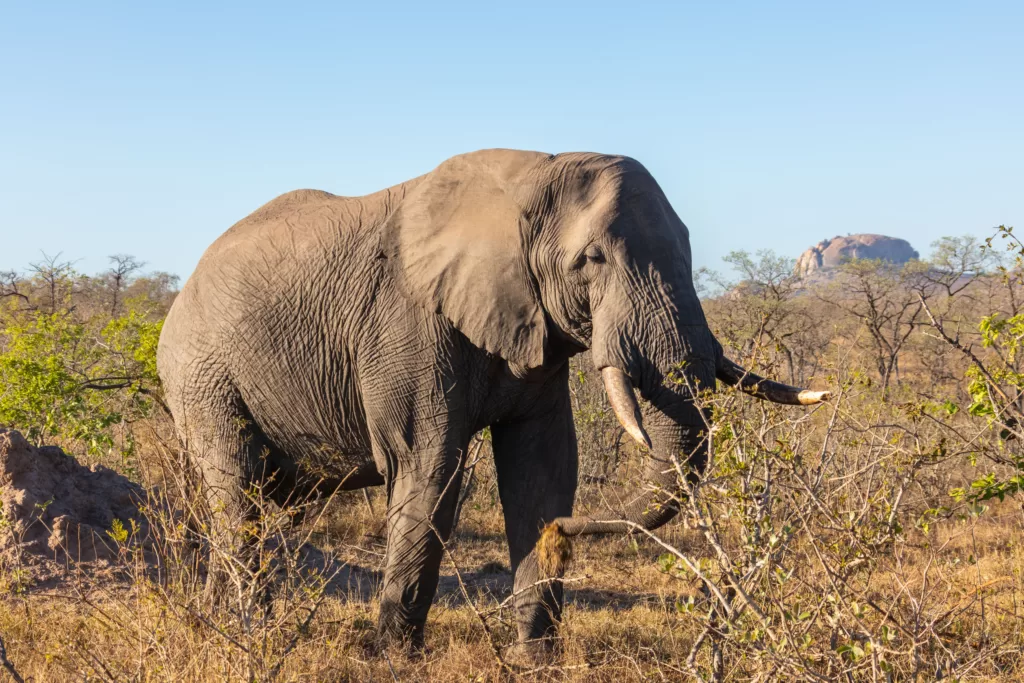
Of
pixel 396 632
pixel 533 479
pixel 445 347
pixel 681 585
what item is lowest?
pixel 681 585

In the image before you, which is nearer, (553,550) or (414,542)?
(553,550)

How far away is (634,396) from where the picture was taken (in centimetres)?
507

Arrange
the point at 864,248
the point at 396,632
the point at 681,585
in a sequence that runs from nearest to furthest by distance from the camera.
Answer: the point at 396,632
the point at 681,585
the point at 864,248

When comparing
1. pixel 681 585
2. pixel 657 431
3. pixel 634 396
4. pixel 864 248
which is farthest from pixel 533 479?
pixel 864 248

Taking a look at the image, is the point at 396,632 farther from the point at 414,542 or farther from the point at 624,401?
the point at 624,401

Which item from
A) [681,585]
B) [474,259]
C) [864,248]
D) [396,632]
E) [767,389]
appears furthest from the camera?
[864,248]

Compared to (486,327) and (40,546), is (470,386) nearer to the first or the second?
(486,327)

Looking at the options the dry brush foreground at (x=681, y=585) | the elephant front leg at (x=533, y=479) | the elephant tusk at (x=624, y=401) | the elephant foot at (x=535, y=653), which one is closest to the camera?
the dry brush foreground at (x=681, y=585)

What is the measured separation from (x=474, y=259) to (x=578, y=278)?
59 centimetres

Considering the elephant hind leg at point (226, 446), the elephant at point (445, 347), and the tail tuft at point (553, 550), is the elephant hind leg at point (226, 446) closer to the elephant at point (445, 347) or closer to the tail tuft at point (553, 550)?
the elephant at point (445, 347)

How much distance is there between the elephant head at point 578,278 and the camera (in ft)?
16.7

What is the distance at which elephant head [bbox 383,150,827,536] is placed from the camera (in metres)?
5.10

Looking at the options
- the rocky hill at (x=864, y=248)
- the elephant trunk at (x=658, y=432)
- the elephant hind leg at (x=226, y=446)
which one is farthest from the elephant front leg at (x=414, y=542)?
the rocky hill at (x=864, y=248)

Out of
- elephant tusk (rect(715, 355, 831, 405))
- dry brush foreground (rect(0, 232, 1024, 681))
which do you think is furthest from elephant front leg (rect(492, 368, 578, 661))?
elephant tusk (rect(715, 355, 831, 405))
